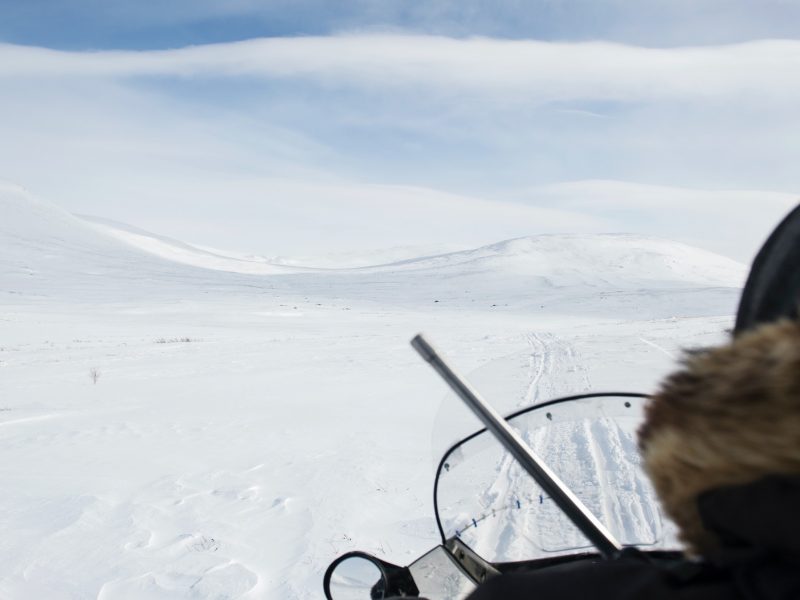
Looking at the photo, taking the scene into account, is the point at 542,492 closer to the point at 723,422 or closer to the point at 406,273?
the point at 723,422

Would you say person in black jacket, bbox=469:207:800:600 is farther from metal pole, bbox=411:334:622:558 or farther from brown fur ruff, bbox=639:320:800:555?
metal pole, bbox=411:334:622:558

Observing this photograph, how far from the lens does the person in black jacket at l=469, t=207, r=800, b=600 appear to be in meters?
0.70

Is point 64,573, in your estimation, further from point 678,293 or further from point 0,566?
point 678,293

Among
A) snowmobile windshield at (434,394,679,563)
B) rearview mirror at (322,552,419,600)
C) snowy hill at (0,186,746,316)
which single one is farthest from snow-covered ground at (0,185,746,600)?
snowy hill at (0,186,746,316)

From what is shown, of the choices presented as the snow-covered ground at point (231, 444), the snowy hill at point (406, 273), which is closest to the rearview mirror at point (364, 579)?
the snow-covered ground at point (231, 444)

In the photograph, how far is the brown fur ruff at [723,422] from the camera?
70 centimetres

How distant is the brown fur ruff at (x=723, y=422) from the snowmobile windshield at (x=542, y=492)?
0.86 m

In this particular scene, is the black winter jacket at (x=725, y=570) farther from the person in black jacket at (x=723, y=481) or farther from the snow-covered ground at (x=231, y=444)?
the snow-covered ground at (x=231, y=444)

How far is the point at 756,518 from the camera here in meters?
0.71

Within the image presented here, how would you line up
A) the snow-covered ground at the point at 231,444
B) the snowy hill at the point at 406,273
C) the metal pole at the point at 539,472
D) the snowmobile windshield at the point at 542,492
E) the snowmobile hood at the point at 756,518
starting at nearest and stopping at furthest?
1. the snowmobile hood at the point at 756,518
2. the metal pole at the point at 539,472
3. the snowmobile windshield at the point at 542,492
4. the snow-covered ground at the point at 231,444
5. the snowy hill at the point at 406,273

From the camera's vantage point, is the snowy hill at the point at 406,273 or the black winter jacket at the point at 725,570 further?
the snowy hill at the point at 406,273

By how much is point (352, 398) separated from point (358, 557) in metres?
8.61

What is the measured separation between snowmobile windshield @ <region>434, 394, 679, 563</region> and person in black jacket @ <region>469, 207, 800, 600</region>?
0.85m

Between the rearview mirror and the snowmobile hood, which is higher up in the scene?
the snowmobile hood
